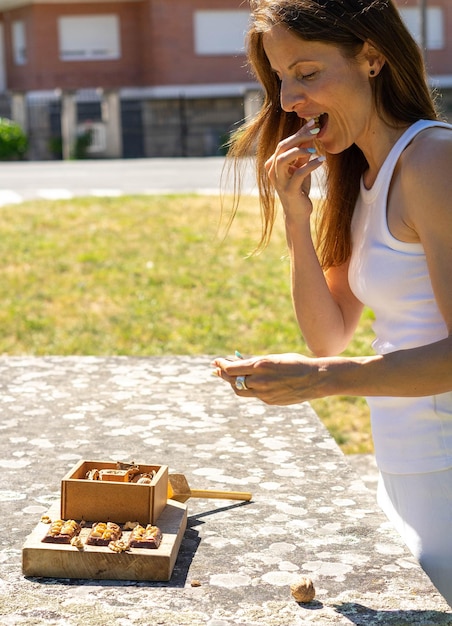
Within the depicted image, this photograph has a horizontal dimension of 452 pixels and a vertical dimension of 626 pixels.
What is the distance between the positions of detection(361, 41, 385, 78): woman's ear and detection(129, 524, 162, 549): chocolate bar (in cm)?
94

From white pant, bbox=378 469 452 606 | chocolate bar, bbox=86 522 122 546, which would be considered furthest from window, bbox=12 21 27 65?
chocolate bar, bbox=86 522 122 546

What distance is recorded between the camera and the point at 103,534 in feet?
5.37

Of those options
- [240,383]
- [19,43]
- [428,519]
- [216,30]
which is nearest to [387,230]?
[240,383]

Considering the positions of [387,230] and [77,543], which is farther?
[387,230]

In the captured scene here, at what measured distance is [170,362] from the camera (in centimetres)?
333

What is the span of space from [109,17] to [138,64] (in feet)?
4.59

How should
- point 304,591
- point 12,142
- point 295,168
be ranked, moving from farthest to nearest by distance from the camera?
point 12,142
point 295,168
point 304,591

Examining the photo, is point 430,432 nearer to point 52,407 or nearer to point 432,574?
point 432,574

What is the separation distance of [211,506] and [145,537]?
381 millimetres

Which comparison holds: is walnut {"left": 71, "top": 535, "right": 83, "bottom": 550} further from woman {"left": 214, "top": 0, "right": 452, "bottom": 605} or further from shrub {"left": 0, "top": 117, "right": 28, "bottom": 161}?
shrub {"left": 0, "top": 117, "right": 28, "bottom": 161}

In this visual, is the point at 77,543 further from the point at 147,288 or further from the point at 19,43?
the point at 19,43

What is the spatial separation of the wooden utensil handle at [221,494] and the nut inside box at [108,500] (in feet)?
0.80

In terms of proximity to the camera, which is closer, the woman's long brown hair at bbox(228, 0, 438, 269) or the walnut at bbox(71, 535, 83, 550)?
the walnut at bbox(71, 535, 83, 550)

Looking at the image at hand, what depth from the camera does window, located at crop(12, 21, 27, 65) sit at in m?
27.0
